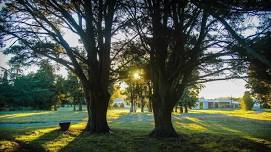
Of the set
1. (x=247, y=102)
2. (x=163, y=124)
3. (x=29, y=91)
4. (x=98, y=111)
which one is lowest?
(x=163, y=124)

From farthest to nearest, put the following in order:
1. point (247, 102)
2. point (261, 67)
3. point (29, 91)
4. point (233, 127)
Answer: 1. point (247, 102)
2. point (29, 91)
3. point (233, 127)
4. point (261, 67)

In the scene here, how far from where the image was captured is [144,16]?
14.5 m

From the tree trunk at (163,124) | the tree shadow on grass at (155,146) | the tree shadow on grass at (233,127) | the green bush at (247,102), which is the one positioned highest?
the green bush at (247,102)

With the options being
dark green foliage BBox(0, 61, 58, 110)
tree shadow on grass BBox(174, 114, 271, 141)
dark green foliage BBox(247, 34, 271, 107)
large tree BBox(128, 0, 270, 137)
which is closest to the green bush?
tree shadow on grass BBox(174, 114, 271, 141)

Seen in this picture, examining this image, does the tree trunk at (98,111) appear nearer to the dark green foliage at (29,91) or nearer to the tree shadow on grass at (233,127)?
the tree shadow on grass at (233,127)

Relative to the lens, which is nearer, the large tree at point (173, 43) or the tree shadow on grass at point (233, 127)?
the large tree at point (173, 43)

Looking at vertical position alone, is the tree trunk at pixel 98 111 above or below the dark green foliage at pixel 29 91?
below

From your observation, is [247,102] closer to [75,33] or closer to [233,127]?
[233,127]

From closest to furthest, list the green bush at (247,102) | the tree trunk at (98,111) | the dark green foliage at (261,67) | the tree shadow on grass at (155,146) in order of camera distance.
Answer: the dark green foliage at (261,67) < the tree shadow on grass at (155,146) < the tree trunk at (98,111) < the green bush at (247,102)

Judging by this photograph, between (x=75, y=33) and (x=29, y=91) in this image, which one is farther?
(x=29, y=91)

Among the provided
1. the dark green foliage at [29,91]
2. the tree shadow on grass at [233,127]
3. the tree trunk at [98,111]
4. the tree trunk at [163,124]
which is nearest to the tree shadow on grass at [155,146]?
the tree trunk at [163,124]

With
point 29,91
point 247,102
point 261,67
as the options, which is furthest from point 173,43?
point 247,102

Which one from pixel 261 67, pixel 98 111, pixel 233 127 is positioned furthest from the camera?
pixel 233 127

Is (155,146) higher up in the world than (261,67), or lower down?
lower down
